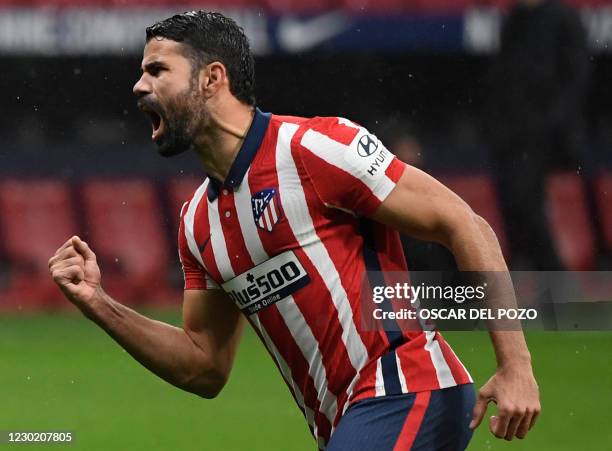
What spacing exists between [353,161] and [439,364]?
50 centimetres

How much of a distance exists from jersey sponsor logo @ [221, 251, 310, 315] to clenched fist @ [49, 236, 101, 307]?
1.11ft

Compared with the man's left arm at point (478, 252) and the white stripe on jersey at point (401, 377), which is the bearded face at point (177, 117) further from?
the white stripe on jersey at point (401, 377)

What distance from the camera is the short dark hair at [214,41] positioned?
10.6ft

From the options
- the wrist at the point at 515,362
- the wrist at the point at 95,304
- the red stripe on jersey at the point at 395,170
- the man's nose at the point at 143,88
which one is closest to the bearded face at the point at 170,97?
the man's nose at the point at 143,88

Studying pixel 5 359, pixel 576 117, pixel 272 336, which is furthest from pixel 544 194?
pixel 272 336

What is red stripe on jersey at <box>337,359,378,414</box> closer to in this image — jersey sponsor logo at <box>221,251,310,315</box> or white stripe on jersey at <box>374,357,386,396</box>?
white stripe on jersey at <box>374,357,386,396</box>

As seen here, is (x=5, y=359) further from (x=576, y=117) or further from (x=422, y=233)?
(x=422, y=233)

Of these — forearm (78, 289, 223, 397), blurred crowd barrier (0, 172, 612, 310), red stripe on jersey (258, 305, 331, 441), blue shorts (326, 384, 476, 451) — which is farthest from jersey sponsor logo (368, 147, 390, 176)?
blurred crowd barrier (0, 172, 612, 310)

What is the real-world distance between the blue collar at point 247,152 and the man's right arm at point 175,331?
31 centimetres

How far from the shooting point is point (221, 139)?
3203 millimetres

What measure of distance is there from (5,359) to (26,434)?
179 cm

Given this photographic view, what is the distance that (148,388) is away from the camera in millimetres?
6664

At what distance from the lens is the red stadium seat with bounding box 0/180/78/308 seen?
27.1ft

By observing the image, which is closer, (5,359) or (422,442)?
(422,442)
